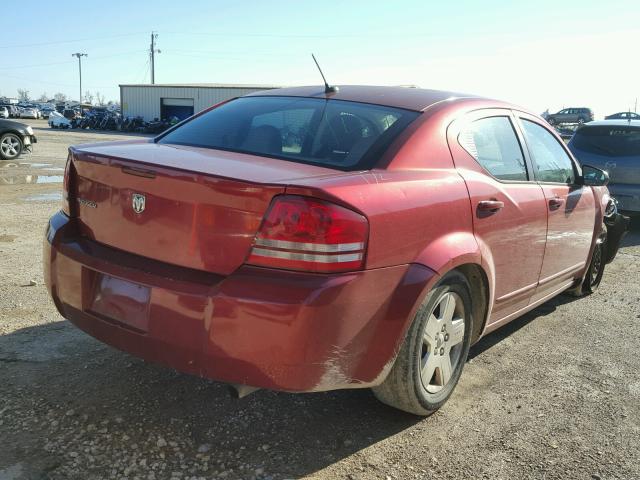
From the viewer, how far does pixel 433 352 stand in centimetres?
297

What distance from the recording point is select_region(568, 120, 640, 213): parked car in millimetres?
8180

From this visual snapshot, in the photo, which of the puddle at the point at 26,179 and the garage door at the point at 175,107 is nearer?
the puddle at the point at 26,179

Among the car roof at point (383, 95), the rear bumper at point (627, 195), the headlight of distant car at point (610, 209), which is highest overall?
the car roof at point (383, 95)

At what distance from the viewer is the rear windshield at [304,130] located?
2885 mm

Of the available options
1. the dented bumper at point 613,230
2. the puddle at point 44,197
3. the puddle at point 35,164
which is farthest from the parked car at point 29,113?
the dented bumper at point 613,230

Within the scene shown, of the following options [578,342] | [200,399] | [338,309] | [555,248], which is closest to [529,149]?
[555,248]

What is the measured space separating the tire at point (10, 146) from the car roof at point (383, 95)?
44.1 feet

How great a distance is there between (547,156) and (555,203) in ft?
1.39

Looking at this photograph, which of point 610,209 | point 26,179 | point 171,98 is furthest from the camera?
point 171,98

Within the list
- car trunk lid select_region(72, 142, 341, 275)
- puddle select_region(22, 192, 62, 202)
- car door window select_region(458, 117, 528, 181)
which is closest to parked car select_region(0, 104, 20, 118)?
puddle select_region(22, 192, 62, 202)

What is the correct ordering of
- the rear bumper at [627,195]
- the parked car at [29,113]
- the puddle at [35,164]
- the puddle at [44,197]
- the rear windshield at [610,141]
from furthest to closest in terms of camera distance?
the parked car at [29,113] → the puddle at [35,164] → the puddle at [44,197] → the rear windshield at [610,141] → the rear bumper at [627,195]

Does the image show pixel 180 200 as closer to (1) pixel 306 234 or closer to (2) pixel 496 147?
(1) pixel 306 234

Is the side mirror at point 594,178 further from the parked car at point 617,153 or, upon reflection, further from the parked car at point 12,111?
the parked car at point 12,111

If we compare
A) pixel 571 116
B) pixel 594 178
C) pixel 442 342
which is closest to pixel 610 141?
pixel 594 178
